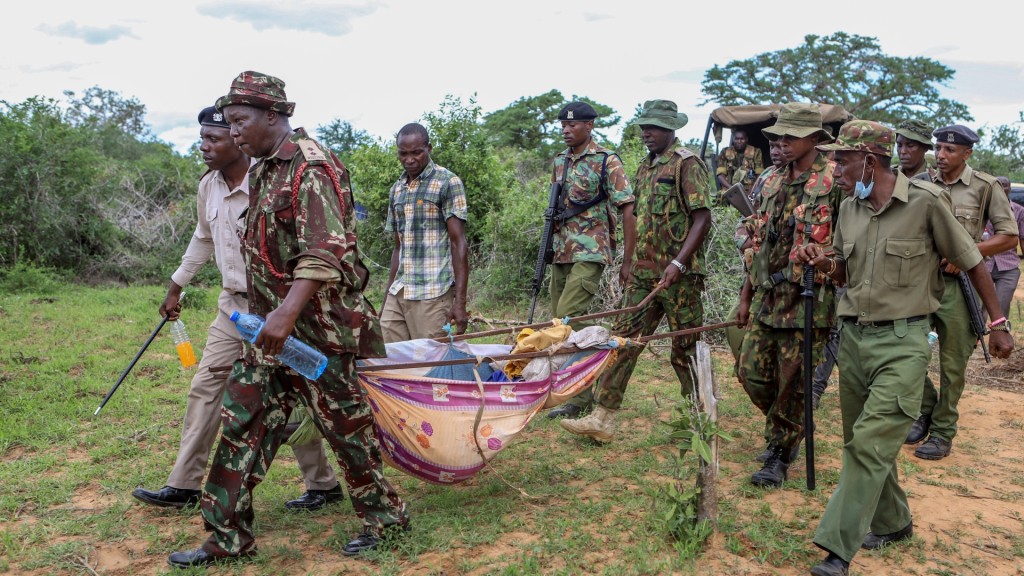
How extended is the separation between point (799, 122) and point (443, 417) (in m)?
2.48

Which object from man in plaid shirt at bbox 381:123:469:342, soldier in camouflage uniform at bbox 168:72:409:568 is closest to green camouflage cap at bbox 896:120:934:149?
man in plaid shirt at bbox 381:123:469:342

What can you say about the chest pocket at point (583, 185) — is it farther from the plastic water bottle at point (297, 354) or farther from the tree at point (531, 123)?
the tree at point (531, 123)

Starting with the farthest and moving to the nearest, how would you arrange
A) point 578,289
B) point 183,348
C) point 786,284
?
point 578,289 → point 786,284 → point 183,348

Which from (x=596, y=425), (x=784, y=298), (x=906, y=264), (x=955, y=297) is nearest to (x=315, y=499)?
(x=596, y=425)

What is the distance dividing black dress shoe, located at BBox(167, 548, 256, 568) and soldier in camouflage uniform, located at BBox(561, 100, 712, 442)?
2.40 metres

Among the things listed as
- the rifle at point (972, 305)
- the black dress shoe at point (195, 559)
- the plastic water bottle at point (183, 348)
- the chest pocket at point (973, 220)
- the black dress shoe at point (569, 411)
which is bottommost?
the black dress shoe at point (569, 411)

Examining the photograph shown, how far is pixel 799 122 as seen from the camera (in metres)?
4.32

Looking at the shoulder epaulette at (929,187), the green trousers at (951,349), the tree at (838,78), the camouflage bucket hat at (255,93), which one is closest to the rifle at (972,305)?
the green trousers at (951,349)

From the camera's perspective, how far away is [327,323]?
3.30 m

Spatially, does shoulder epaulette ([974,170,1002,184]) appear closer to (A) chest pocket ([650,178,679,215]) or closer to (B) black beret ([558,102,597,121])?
(A) chest pocket ([650,178,679,215])

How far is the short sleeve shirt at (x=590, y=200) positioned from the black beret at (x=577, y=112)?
204 millimetres

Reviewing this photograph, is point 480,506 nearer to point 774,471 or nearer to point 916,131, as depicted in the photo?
point 774,471

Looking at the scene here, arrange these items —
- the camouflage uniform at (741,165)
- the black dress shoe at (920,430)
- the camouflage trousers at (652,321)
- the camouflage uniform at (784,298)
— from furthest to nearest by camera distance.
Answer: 1. the camouflage uniform at (741,165)
2. the black dress shoe at (920,430)
3. the camouflage trousers at (652,321)
4. the camouflage uniform at (784,298)

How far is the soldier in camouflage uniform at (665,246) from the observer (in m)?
5.13
